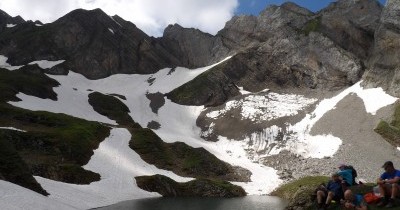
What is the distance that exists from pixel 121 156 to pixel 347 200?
67.8 m

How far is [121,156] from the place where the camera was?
8381cm

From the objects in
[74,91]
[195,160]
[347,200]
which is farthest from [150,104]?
[347,200]

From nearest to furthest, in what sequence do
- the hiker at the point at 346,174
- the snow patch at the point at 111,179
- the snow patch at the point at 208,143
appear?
1. the hiker at the point at 346,174
2. the snow patch at the point at 111,179
3. the snow patch at the point at 208,143

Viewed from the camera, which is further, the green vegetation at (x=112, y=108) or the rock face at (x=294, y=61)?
the rock face at (x=294, y=61)

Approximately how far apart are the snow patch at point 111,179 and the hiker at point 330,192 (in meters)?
31.0

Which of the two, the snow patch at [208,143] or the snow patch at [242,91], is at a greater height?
the snow patch at [242,91]

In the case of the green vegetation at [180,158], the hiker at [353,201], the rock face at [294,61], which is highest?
the rock face at [294,61]

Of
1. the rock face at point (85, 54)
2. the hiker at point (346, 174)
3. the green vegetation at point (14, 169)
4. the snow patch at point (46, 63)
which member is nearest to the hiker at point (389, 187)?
the hiker at point (346, 174)

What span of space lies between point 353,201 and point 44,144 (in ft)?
214

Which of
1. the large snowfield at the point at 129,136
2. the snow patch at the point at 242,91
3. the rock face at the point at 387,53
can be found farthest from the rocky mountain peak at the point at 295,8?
the snow patch at the point at 242,91

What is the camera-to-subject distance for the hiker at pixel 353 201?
19.7 metres

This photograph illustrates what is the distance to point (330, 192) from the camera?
21547 mm

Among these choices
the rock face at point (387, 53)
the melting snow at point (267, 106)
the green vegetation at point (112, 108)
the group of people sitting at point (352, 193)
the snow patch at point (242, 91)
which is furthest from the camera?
the snow patch at point (242, 91)

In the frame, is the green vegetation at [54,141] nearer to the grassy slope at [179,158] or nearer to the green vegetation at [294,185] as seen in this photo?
the grassy slope at [179,158]
